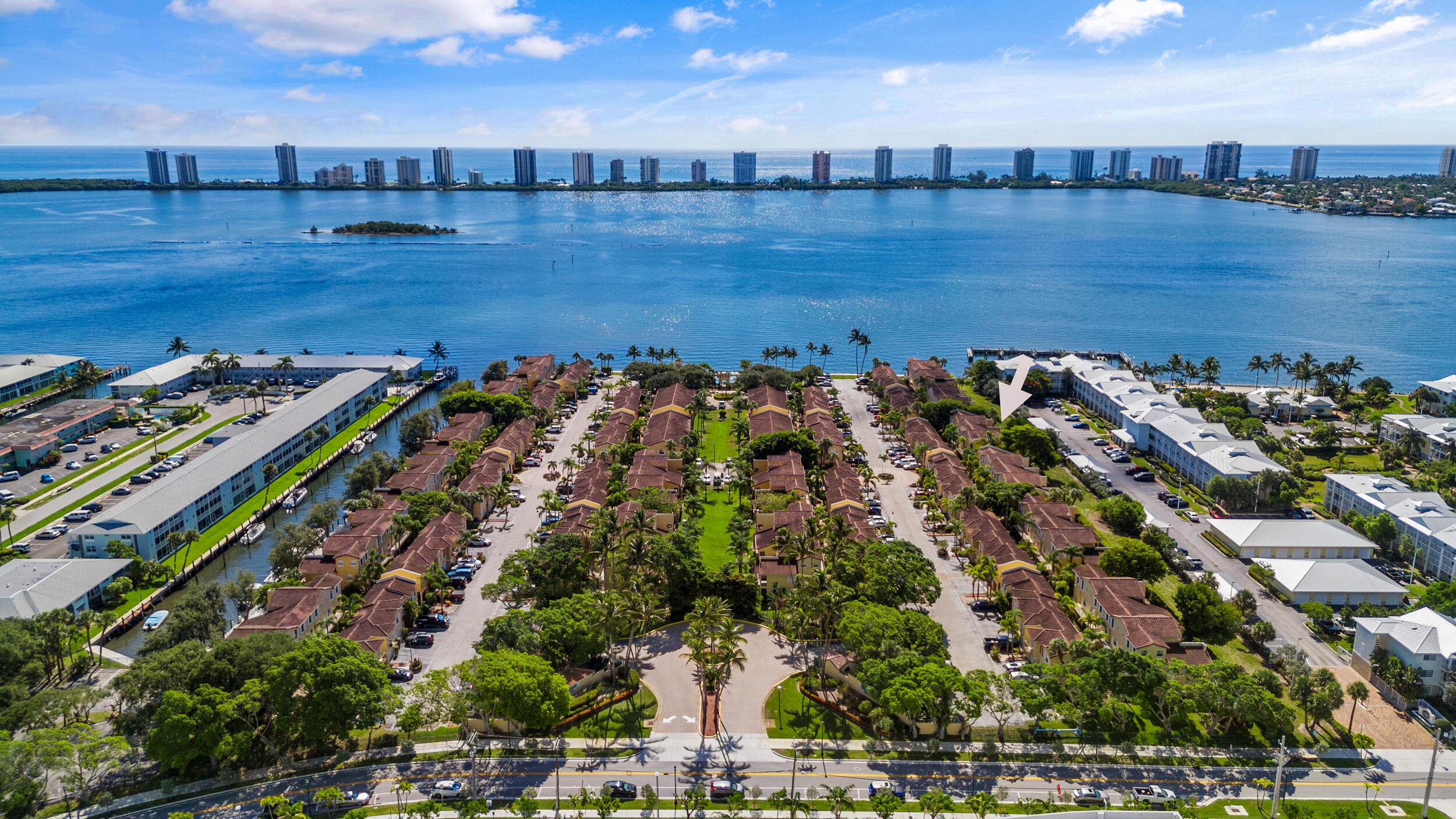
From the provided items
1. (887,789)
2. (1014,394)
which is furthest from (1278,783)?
(1014,394)

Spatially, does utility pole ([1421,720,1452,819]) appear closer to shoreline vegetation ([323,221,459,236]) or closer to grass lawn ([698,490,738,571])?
grass lawn ([698,490,738,571])

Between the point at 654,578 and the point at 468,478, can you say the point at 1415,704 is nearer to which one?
the point at 654,578

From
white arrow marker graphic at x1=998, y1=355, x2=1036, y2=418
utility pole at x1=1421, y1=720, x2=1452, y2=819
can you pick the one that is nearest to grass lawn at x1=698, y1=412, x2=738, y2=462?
white arrow marker graphic at x1=998, y1=355, x2=1036, y2=418

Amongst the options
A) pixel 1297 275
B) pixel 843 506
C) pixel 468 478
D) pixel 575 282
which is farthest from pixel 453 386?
pixel 1297 275

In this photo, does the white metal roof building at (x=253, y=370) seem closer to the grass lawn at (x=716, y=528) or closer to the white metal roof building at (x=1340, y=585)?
the grass lawn at (x=716, y=528)

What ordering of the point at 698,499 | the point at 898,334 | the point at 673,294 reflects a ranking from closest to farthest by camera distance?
the point at 698,499 → the point at 898,334 → the point at 673,294

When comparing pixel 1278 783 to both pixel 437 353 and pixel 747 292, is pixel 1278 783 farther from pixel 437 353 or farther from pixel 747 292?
pixel 747 292
